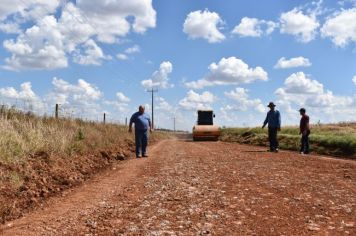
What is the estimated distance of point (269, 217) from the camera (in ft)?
22.9

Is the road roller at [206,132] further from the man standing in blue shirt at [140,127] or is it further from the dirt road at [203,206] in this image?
the dirt road at [203,206]

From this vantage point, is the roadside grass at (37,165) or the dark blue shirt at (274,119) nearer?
the roadside grass at (37,165)

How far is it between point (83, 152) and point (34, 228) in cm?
850

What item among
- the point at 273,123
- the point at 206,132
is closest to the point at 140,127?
the point at 273,123

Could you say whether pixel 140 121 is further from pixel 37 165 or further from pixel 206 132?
pixel 206 132

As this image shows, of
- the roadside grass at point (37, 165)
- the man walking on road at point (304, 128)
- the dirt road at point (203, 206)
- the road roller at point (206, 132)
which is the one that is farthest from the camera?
the road roller at point (206, 132)

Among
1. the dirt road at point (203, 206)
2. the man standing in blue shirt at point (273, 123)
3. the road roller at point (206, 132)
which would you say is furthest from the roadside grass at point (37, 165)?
the road roller at point (206, 132)

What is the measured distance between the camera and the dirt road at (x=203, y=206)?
20.9ft

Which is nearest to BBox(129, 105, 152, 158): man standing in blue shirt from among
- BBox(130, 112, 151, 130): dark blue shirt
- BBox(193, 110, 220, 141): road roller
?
BBox(130, 112, 151, 130): dark blue shirt

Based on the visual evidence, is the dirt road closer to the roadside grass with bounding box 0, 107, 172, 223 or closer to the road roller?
the roadside grass with bounding box 0, 107, 172, 223

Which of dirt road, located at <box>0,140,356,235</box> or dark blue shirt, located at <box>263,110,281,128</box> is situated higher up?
dark blue shirt, located at <box>263,110,281,128</box>

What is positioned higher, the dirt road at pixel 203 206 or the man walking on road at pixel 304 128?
the man walking on road at pixel 304 128

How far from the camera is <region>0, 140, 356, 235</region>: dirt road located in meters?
6.37

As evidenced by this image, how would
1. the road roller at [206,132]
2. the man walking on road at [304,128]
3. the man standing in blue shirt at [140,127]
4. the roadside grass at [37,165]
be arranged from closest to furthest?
the roadside grass at [37,165], the man standing in blue shirt at [140,127], the man walking on road at [304,128], the road roller at [206,132]
